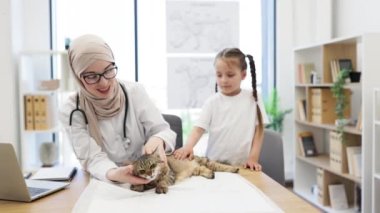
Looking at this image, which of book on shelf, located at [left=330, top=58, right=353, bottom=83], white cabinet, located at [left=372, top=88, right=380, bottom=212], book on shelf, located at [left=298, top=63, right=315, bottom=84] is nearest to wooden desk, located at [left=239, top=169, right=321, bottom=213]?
white cabinet, located at [left=372, top=88, right=380, bottom=212]

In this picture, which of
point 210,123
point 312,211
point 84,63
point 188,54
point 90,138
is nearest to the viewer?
point 312,211

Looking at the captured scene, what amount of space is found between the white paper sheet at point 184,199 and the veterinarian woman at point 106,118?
0.22 ft

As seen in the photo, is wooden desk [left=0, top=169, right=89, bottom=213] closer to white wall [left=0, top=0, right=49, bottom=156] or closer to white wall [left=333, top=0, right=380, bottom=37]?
white wall [left=0, top=0, right=49, bottom=156]

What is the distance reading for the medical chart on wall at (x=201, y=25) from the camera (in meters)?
4.24

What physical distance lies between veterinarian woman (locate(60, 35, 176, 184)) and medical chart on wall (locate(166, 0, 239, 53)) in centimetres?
268

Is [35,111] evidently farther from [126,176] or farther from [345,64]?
[345,64]

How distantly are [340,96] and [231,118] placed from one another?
1.62 meters

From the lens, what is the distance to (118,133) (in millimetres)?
1568

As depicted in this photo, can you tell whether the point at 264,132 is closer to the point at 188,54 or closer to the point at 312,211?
the point at 312,211

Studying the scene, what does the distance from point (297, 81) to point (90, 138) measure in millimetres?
2953

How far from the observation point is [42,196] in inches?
50.7

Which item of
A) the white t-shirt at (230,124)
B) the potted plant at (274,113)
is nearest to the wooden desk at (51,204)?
the white t-shirt at (230,124)

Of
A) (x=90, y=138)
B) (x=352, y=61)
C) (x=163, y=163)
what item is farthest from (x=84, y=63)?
(x=352, y=61)

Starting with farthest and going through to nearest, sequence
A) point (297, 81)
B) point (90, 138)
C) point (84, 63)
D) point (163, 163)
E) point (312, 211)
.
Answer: point (297, 81) → point (90, 138) → point (84, 63) → point (163, 163) → point (312, 211)
